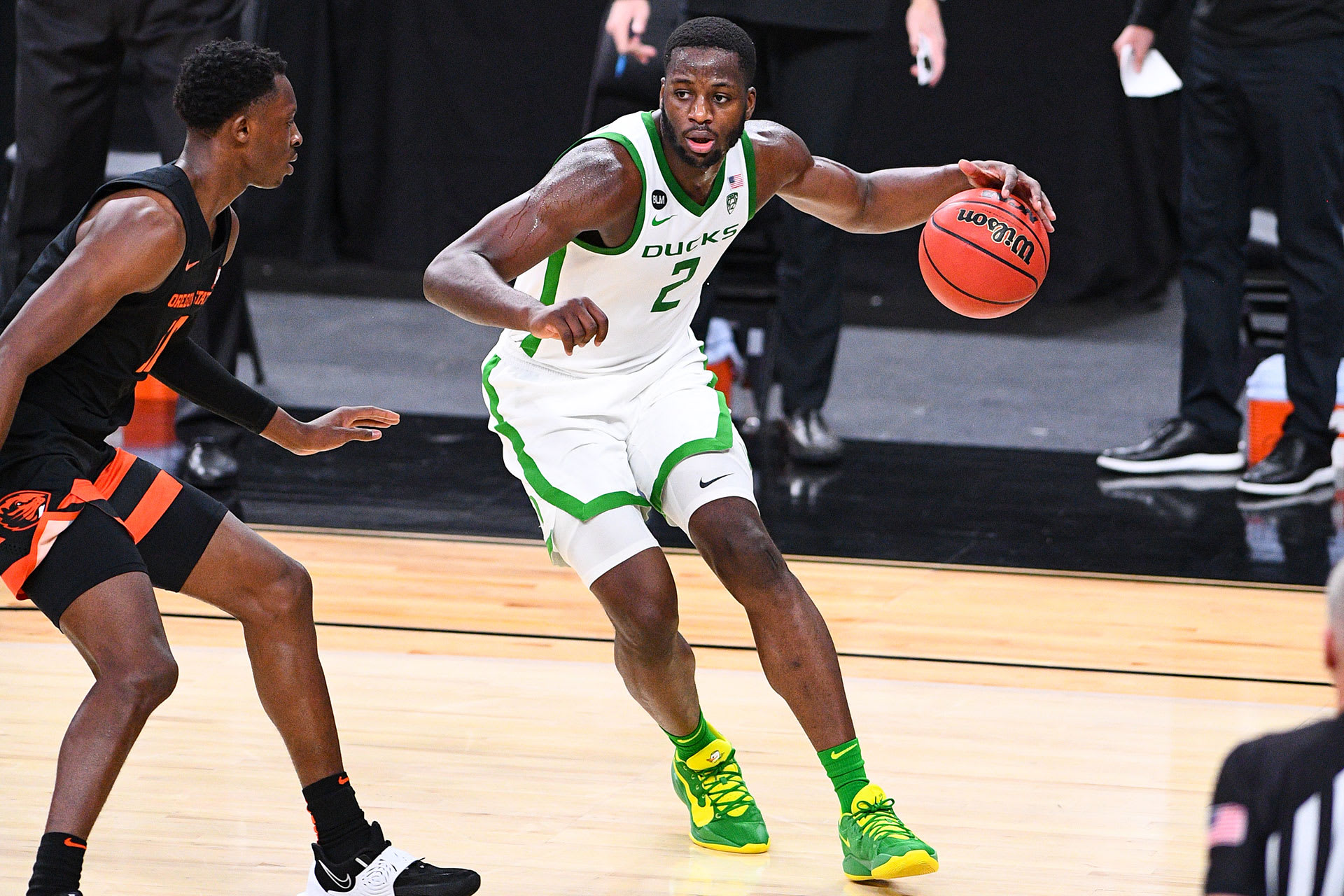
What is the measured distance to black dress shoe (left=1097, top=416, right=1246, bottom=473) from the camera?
20.7 ft

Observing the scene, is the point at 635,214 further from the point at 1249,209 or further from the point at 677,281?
the point at 1249,209

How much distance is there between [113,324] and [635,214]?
0.99 meters

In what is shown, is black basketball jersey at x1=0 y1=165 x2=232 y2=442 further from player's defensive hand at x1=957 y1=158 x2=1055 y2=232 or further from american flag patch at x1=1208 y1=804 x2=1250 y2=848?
american flag patch at x1=1208 y1=804 x2=1250 y2=848

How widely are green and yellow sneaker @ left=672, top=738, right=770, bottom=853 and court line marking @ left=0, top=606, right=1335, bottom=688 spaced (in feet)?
2.54

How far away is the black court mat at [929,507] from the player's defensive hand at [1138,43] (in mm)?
1436

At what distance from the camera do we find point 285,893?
3.10 meters

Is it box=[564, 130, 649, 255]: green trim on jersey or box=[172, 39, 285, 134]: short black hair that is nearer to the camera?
box=[172, 39, 285, 134]: short black hair

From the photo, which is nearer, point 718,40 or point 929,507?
point 718,40

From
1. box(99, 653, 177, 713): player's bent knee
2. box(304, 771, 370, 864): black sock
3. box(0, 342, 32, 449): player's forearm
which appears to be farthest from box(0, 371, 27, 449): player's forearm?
box(304, 771, 370, 864): black sock

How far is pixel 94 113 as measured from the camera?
566cm

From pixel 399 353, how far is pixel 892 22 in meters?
2.88

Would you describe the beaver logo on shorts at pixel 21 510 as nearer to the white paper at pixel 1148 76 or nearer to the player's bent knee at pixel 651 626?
the player's bent knee at pixel 651 626

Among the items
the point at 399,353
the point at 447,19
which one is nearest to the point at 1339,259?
the point at 399,353

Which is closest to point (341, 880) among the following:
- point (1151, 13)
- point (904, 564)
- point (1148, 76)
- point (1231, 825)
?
point (1231, 825)
